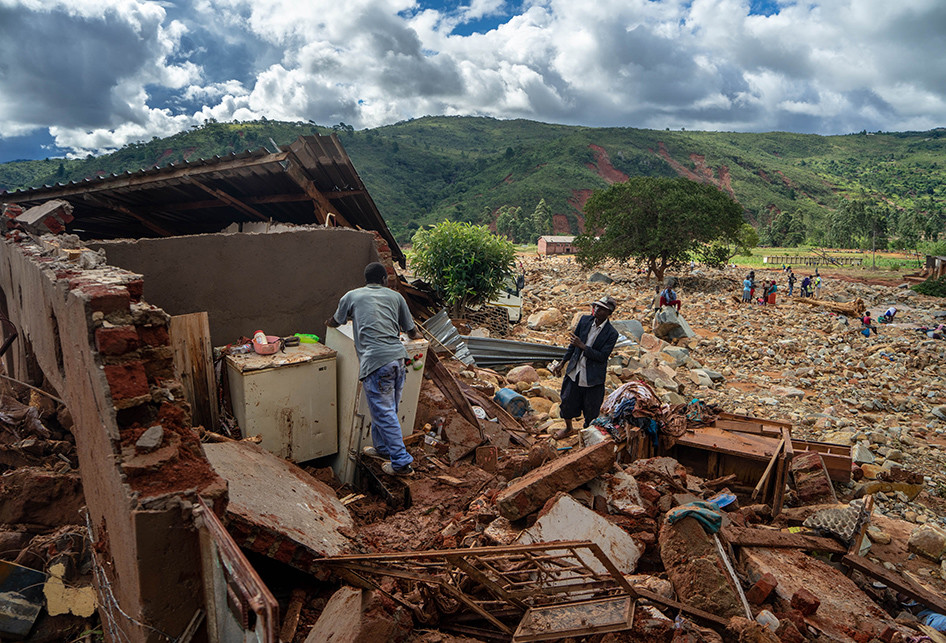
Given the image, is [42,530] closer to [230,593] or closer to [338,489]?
[338,489]

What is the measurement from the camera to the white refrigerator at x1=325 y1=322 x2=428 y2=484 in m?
4.26

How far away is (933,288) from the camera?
22.5m

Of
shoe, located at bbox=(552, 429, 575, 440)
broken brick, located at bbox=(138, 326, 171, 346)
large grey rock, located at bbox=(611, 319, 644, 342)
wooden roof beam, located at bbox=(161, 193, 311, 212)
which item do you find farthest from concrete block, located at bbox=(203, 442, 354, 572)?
large grey rock, located at bbox=(611, 319, 644, 342)

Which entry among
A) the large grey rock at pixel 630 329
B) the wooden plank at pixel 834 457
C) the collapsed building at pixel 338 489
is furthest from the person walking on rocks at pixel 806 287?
the wooden plank at pixel 834 457

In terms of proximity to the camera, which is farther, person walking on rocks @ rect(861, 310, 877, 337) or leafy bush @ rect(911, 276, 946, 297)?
leafy bush @ rect(911, 276, 946, 297)

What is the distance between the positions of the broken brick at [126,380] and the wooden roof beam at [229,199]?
14.4ft

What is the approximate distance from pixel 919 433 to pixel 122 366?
992 cm

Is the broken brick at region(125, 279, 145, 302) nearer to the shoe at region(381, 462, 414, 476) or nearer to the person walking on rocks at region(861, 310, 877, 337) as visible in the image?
the shoe at region(381, 462, 414, 476)

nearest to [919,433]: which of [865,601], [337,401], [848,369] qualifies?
[848,369]

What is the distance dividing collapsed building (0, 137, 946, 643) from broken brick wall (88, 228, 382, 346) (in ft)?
0.06

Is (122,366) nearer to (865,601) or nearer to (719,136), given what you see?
(865,601)

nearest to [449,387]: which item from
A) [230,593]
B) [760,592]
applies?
[760,592]

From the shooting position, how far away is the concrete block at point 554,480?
3156mm

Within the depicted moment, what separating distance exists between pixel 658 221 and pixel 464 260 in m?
14.4
